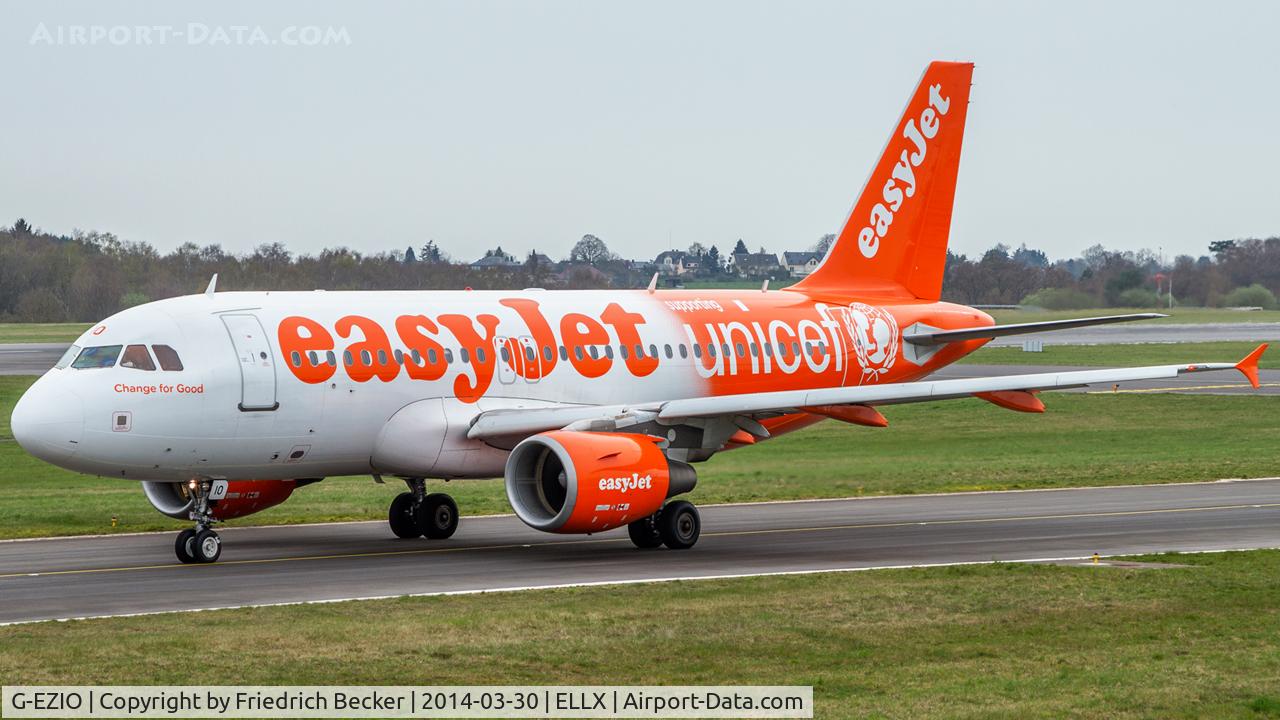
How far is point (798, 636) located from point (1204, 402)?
45.8 metres

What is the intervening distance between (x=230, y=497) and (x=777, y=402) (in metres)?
9.29

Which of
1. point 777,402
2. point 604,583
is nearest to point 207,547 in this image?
point 604,583

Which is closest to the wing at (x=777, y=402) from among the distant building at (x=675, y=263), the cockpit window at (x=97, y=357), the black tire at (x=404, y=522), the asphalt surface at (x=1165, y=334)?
the black tire at (x=404, y=522)

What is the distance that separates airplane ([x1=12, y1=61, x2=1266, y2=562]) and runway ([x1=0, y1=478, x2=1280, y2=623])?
3.30 feet

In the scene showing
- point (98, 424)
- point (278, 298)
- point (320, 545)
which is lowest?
point (320, 545)

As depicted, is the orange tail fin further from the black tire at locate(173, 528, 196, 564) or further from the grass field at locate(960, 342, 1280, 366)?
the grass field at locate(960, 342, 1280, 366)

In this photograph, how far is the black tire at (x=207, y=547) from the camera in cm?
2741

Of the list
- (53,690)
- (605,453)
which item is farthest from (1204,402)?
(53,690)

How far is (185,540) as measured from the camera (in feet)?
90.1

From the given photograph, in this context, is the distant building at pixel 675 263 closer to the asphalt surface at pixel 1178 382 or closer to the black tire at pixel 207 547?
the asphalt surface at pixel 1178 382

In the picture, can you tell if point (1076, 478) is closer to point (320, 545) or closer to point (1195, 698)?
point (320, 545)

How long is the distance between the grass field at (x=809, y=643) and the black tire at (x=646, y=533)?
511 centimetres

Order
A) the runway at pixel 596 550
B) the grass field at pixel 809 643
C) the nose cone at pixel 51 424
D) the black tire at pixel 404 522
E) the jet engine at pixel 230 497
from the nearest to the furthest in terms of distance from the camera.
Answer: the grass field at pixel 809 643, the runway at pixel 596 550, the nose cone at pixel 51 424, the jet engine at pixel 230 497, the black tire at pixel 404 522

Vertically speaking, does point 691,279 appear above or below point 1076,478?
above
